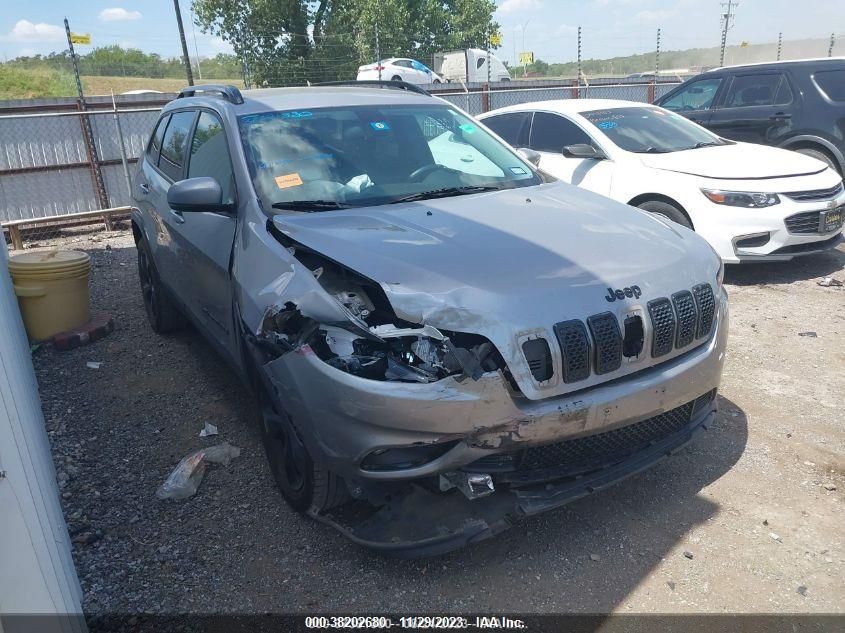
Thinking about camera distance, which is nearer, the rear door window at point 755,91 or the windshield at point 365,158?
the windshield at point 365,158

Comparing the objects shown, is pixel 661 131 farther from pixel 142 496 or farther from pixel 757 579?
pixel 142 496

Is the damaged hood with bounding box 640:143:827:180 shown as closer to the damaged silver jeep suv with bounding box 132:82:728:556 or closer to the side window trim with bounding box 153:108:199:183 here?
the damaged silver jeep suv with bounding box 132:82:728:556

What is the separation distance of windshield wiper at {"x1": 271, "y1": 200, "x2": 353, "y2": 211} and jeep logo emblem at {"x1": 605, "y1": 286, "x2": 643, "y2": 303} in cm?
141

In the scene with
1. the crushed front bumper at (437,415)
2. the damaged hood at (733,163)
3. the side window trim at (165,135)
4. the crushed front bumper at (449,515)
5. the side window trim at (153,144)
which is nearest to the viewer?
the crushed front bumper at (437,415)

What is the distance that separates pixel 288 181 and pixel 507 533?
204cm

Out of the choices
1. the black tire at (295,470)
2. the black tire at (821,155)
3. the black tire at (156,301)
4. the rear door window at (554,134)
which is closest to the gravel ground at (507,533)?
the black tire at (295,470)

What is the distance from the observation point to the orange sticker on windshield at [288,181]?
3.37 metres

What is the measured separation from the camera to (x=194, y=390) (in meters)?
4.54

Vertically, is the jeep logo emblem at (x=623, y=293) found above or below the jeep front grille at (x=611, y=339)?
above

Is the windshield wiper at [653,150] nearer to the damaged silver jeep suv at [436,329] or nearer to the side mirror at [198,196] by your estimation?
the damaged silver jeep suv at [436,329]

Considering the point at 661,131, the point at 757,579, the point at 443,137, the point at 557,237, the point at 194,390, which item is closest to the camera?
the point at 757,579

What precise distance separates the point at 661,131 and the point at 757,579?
5.50 m

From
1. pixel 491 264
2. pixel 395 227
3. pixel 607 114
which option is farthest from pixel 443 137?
pixel 607 114

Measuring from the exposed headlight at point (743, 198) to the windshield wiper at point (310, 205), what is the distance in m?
4.12
